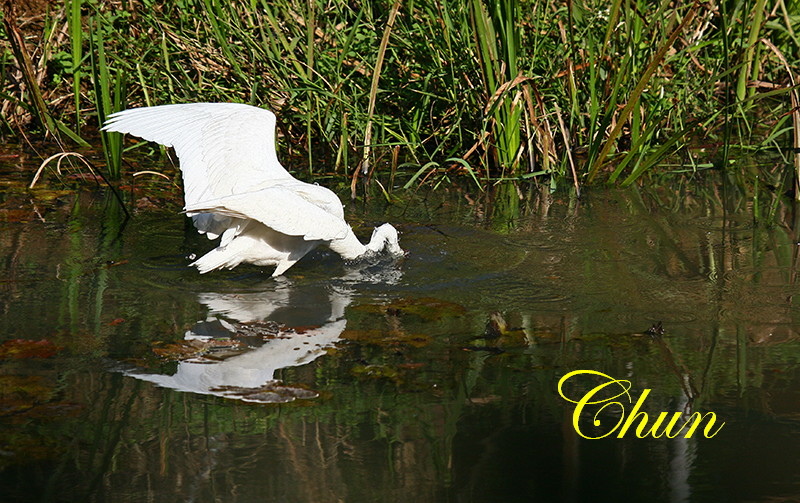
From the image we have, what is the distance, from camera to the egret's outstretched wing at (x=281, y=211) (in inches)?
164

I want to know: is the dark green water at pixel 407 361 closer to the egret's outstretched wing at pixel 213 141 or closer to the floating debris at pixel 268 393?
the floating debris at pixel 268 393

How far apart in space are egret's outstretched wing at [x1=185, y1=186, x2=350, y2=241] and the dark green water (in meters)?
0.28

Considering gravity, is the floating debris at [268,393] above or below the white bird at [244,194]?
below

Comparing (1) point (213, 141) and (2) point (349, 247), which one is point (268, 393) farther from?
(1) point (213, 141)

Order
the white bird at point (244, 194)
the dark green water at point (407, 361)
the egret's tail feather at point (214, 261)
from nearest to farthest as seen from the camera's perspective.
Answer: the dark green water at point (407, 361) → the white bird at point (244, 194) → the egret's tail feather at point (214, 261)

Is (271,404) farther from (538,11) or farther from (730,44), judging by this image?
(730,44)

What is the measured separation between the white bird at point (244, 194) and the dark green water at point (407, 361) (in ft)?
0.48

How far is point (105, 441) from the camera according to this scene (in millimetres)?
2977

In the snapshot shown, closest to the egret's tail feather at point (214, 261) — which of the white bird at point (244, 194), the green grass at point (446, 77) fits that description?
the white bird at point (244, 194)

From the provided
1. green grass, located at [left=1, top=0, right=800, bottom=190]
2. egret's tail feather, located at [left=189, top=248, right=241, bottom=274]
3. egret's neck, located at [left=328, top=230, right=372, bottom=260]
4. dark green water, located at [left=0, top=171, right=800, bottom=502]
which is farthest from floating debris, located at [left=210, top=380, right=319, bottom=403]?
green grass, located at [left=1, top=0, right=800, bottom=190]

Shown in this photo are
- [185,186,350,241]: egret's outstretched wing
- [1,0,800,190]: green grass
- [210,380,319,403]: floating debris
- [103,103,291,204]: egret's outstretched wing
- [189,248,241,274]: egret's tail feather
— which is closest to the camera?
[210,380,319,403]: floating debris

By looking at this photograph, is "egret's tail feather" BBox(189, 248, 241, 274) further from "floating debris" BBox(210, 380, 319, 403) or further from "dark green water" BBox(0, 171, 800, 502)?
"floating debris" BBox(210, 380, 319, 403)

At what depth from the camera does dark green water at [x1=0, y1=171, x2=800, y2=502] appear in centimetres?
284

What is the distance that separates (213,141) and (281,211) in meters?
0.83
